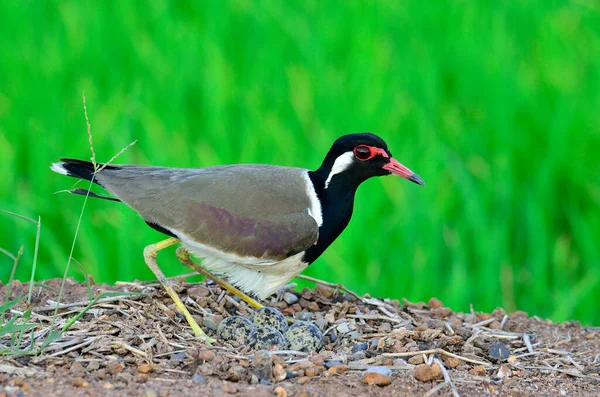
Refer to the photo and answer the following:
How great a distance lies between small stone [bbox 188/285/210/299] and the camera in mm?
4981

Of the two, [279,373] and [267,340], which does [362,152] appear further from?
[279,373]

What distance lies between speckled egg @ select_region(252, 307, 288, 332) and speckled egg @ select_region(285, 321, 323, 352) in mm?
121

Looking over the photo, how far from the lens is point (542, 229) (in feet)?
22.3

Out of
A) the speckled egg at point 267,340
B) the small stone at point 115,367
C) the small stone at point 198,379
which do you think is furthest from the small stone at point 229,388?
the speckled egg at point 267,340

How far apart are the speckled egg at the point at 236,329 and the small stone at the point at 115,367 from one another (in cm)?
68

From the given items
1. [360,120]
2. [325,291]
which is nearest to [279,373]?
[325,291]

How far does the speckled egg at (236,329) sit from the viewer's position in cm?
437

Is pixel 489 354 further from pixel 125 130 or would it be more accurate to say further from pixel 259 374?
pixel 125 130

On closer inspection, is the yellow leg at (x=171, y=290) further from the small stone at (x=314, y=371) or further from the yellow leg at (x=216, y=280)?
the small stone at (x=314, y=371)

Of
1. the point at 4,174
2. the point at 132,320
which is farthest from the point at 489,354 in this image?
the point at 4,174

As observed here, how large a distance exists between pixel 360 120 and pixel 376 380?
3603mm

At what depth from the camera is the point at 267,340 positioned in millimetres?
4289

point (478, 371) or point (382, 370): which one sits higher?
point (382, 370)

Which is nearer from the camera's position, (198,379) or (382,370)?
(198,379)
